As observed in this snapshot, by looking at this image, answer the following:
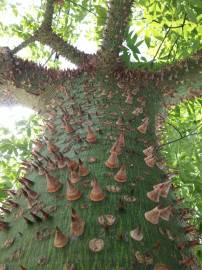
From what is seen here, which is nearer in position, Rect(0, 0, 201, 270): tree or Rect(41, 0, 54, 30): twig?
Rect(0, 0, 201, 270): tree

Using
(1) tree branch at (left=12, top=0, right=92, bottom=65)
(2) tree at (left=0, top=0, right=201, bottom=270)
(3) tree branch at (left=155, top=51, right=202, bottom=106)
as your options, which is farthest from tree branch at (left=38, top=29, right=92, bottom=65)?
(3) tree branch at (left=155, top=51, right=202, bottom=106)

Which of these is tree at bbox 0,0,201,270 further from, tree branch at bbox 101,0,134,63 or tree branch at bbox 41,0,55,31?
tree branch at bbox 41,0,55,31

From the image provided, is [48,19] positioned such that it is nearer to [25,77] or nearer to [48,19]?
[48,19]

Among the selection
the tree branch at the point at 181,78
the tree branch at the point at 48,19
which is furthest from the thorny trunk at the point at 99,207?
the tree branch at the point at 48,19

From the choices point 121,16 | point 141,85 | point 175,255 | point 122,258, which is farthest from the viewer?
point 121,16

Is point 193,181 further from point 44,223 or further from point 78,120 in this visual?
point 44,223

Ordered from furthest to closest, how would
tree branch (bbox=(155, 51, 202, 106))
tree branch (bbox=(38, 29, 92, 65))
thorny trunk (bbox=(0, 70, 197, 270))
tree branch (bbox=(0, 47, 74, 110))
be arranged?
tree branch (bbox=(38, 29, 92, 65)) < tree branch (bbox=(0, 47, 74, 110)) < tree branch (bbox=(155, 51, 202, 106)) < thorny trunk (bbox=(0, 70, 197, 270))

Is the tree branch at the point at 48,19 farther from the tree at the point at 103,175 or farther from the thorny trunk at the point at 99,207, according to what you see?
the thorny trunk at the point at 99,207

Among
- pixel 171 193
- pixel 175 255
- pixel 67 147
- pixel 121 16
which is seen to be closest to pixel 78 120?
pixel 67 147

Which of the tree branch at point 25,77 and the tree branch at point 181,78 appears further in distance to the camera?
the tree branch at point 25,77
